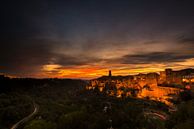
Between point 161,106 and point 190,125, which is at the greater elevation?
point 190,125

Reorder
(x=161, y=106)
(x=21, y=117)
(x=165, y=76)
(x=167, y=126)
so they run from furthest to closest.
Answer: (x=165, y=76), (x=161, y=106), (x=21, y=117), (x=167, y=126)

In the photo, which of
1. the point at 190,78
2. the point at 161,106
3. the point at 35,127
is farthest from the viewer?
the point at 190,78

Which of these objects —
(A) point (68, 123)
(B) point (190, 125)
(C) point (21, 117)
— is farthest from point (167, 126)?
(C) point (21, 117)

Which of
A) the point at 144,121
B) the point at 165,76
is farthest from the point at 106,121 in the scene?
the point at 165,76

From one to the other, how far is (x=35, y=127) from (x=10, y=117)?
1730 centimetres

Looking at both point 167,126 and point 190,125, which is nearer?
point 190,125

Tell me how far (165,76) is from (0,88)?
283ft

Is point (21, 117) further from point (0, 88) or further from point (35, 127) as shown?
point (0, 88)

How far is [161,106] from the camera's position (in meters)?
50.7

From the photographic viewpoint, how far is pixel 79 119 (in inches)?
1346

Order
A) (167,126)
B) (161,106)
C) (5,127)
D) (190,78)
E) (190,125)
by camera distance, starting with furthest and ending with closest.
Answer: (190,78), (161,106), (5,127), (167,126), (190,125)

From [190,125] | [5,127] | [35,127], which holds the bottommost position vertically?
[5,127]

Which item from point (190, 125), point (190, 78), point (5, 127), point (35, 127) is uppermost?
point (190, 78)

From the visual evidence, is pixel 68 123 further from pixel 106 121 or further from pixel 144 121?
pixel 144 121
